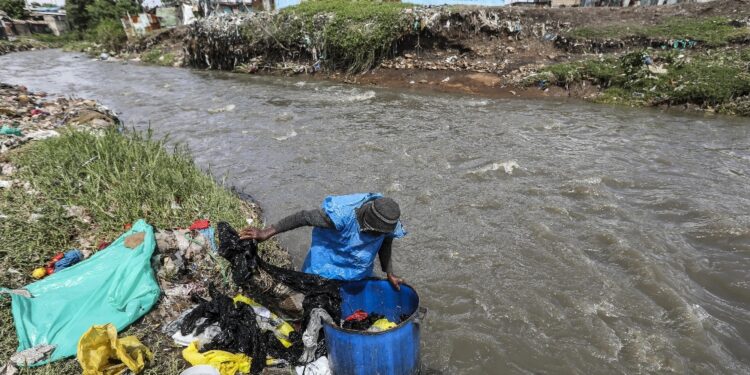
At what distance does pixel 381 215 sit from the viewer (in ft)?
8.79

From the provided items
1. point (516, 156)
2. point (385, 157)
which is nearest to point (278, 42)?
point (385, 157)

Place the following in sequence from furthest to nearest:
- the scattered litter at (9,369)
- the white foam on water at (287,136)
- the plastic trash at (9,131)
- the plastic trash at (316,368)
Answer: the white foam on water at (287,136) → the plastic trash at (9,131) → the plastic trash at (316,368) → the scattered litter at (9,369)

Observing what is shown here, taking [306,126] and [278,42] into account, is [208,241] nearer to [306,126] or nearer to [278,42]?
[306,126]

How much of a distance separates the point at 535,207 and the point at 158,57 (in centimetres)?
2326

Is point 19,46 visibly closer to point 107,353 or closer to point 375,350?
point 107,353

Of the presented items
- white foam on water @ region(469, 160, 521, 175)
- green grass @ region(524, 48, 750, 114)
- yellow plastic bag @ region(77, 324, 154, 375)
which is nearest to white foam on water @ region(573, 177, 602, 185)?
white foam on water @ region(469, 160, 521, 175)

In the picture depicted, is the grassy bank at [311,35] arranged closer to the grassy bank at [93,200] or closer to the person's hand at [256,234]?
the grassy bank at [93,200]

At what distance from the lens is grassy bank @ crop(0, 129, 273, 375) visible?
335 centimetres

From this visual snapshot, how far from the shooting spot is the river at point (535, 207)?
3336mm

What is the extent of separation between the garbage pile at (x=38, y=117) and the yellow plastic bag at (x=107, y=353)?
4.33 metres

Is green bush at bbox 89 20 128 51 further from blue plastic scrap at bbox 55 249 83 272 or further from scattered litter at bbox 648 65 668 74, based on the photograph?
scattered litter at bbox 648 65 668 74

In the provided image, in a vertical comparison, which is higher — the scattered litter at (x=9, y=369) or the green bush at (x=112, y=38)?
the green bush at (x=112, y=38)

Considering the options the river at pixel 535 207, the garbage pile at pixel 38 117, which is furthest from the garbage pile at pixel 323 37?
the garbage pile at pixel 38 117

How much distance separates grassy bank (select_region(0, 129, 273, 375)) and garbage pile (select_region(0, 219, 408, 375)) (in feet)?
0.49
